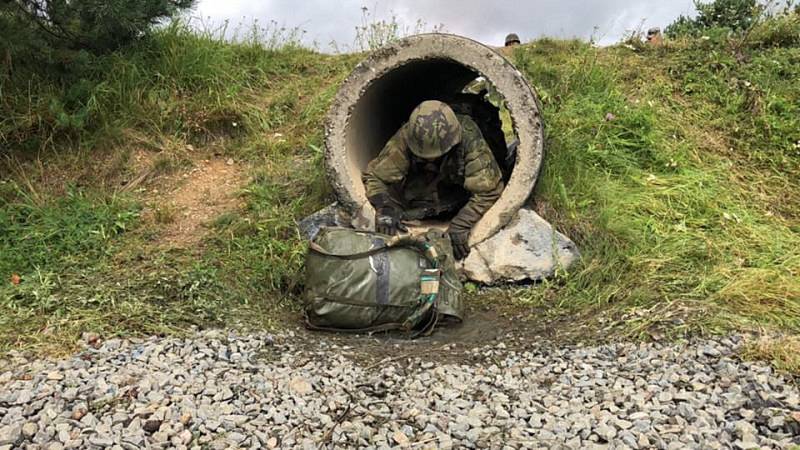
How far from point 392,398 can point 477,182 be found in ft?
6.55

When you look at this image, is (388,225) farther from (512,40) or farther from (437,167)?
(512,40)

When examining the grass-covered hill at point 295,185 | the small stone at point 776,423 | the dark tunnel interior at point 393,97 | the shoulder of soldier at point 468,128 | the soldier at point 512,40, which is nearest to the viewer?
the small stone at point 776,423

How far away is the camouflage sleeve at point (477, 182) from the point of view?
4633mm

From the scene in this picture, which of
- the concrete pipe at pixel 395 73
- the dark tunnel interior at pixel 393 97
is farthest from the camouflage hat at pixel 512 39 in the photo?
the concrete pipe at pixel 395 73

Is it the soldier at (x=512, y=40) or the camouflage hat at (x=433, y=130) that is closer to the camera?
the camouflage hat at (x=433, y=130)

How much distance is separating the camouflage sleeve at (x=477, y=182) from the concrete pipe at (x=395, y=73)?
0.22ft

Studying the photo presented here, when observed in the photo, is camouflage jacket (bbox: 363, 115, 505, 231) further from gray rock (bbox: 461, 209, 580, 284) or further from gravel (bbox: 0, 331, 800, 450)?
gravel (bbox: 0, 331, 800, 450)

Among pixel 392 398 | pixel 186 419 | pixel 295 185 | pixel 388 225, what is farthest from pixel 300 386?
pixel 295 185

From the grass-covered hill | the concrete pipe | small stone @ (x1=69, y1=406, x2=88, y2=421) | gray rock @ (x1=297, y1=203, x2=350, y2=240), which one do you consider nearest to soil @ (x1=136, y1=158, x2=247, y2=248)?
the grass-covered hill

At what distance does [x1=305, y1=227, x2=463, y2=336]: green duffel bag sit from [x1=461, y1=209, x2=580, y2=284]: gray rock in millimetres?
581

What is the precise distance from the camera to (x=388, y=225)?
4.52 meters

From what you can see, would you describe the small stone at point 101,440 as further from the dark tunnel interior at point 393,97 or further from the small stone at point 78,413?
the dark tunnel interior at point 393,97

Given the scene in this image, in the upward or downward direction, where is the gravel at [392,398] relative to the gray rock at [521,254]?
downward

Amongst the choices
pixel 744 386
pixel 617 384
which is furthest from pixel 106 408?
pixel 744 386
